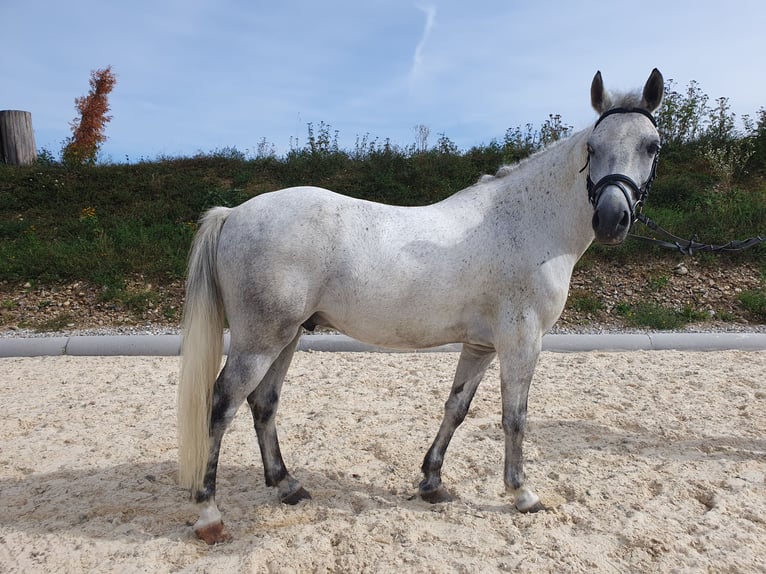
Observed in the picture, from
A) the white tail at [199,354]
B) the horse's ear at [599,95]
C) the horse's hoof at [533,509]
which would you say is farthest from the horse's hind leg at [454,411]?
the horse's ear at [599,95]

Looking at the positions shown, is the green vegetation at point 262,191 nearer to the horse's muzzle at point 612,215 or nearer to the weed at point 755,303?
the weed at point 755,303

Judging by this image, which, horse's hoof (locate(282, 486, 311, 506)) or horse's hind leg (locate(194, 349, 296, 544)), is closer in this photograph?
horse's hind leg (locate(194, 349, 296, 544))

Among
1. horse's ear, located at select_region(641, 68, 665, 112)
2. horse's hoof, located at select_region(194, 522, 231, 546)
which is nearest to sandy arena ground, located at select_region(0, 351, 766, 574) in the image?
horse's hoof, located at select_region(194, 522, 231, 546)

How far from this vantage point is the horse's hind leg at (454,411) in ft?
10.1

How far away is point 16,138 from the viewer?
11.2 metres

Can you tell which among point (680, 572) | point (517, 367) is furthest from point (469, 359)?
point (680, 572)

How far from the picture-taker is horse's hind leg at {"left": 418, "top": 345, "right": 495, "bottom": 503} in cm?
308

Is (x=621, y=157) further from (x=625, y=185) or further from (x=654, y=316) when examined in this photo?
(x=654, y=316)

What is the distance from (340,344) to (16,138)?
9532mm

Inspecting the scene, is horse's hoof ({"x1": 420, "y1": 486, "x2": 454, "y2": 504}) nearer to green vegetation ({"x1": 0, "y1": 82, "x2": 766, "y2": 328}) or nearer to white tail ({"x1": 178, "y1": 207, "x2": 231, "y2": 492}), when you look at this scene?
white tail ({"x1": 178, "y1": 207, "x2": 231, "y2": 492})

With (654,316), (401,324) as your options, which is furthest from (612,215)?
(654,316)

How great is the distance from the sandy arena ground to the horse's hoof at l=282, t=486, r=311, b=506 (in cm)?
6

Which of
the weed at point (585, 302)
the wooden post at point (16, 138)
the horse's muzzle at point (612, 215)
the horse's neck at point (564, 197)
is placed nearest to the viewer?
the horse's muzzle at point (612, 215)

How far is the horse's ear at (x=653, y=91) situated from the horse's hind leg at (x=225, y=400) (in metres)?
2.18
